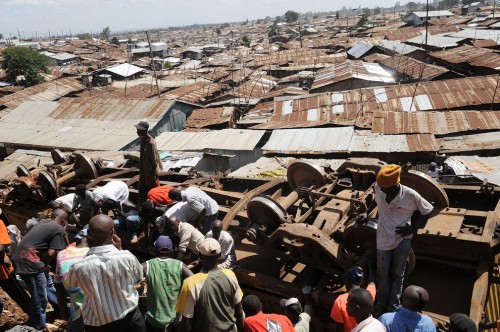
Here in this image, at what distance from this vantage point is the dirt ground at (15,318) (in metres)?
5.59

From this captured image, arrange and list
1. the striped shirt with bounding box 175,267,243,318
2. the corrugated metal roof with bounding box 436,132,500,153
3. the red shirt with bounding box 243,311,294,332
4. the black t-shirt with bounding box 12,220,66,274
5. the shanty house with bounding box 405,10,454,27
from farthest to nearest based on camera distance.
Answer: the shanty house with bounding box 405,10,454,27, the corrugated metal roof with bounding box 436,132,500,153, the black t-shirt with bounding box 12,220,66,274, the red shirt with bounding box 243,311,294,332, the striped shirt with bounding box 175,267,243,318

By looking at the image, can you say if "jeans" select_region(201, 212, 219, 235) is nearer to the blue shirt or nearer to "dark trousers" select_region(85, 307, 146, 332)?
"dark trousers" select_region(85, 307, 146, 332)

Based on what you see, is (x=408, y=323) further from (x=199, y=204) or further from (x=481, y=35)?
(x=481, y=35)

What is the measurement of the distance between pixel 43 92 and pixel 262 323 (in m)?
33.7

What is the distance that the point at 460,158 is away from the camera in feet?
32.5

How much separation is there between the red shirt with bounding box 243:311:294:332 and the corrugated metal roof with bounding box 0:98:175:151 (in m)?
13.7

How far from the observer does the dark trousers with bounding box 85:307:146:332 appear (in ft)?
11.4

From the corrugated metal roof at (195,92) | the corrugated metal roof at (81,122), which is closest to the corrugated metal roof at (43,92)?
the corrugated metal roof at (81,122)

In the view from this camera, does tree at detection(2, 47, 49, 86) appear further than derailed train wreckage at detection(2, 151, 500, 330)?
Yes

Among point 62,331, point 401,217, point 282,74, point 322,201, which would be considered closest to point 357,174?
point 322,201

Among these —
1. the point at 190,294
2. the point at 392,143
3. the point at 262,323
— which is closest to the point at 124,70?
the point at 392,143

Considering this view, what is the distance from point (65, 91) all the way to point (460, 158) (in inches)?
1255

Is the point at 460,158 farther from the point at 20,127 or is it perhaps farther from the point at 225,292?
the point at 20,127

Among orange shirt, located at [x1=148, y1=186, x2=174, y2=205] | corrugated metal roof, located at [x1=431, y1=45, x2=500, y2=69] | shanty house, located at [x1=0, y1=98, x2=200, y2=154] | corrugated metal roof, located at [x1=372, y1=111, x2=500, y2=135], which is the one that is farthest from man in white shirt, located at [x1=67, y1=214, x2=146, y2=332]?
corrugated metal roof, located at [x1=431, y1=45, x2=500, y2=69]
